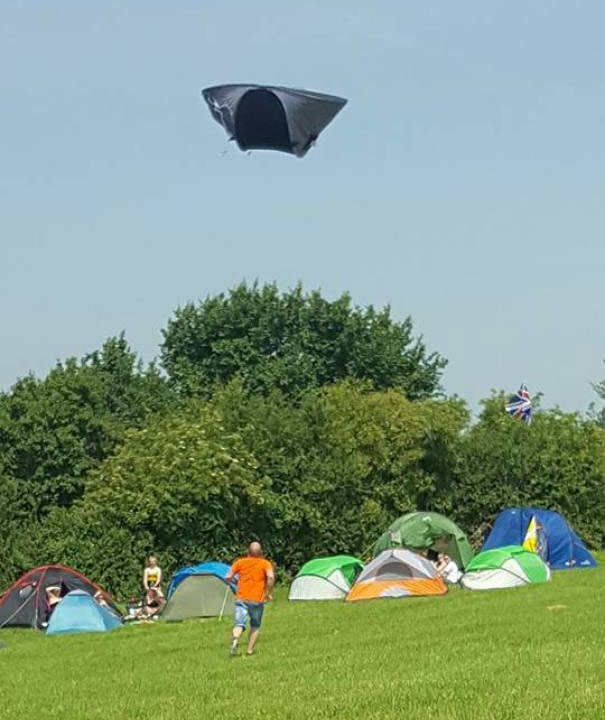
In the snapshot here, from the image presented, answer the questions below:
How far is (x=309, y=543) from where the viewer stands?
40125mm

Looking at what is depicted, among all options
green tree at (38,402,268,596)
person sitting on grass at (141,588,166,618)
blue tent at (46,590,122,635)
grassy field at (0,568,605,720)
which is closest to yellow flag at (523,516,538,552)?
green tree at (38,402,268,596)

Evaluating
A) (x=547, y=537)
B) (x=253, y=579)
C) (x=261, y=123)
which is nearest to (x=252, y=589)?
(x=253, y=579)

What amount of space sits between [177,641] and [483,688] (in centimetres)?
1143

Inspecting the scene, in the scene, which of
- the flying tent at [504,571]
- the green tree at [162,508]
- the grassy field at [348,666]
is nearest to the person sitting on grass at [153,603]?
the grassy field at [348,666]

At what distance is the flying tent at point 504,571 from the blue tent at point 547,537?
5.43 meters

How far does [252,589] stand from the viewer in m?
19.8

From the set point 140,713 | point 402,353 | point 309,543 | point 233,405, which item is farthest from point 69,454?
point 140,713

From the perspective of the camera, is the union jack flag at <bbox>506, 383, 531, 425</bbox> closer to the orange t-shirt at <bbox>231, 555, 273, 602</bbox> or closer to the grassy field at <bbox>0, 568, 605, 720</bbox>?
the grassy field at <bbox>0, 568, 605, 720</bbox>

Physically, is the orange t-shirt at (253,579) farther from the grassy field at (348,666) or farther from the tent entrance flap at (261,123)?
the tent entrance flap at (261,123)

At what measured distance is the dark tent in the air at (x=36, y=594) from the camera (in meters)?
30.6

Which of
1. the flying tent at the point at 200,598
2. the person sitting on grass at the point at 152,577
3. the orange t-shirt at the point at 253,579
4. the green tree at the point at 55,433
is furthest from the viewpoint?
the green tree at the point at 55,433

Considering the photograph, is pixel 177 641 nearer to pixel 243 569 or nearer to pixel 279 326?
pixel 243 569

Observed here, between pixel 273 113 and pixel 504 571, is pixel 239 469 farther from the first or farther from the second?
pixel 273 113

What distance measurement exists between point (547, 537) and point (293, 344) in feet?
72.9
